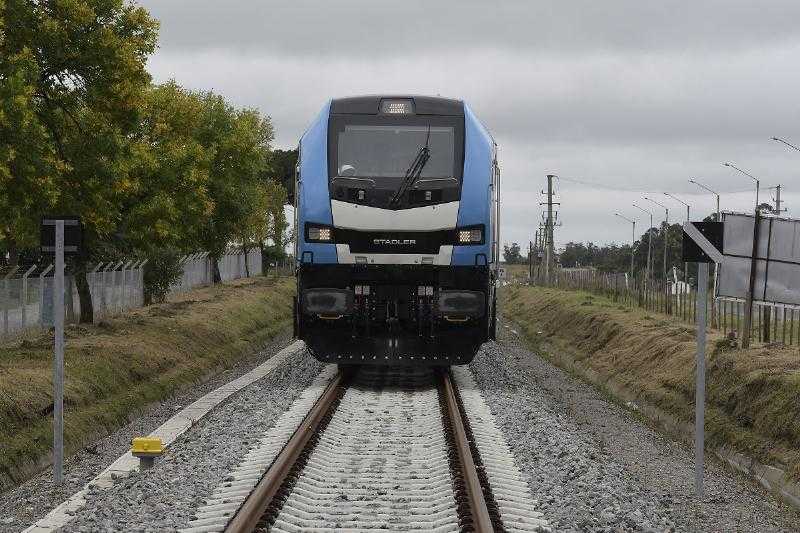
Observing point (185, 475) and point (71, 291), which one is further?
point (71, 291)

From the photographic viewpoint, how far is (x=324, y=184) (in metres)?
17.4

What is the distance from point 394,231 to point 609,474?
687cm

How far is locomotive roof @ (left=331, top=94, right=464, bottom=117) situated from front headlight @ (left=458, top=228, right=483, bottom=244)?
1900 millimetres

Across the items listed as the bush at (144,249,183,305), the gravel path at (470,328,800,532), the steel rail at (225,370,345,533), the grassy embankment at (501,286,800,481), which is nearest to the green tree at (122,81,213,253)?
the bush at (144,249,183,305)

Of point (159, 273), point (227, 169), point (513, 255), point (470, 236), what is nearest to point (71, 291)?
point (159, 273)

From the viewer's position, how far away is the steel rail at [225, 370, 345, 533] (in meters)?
8.55

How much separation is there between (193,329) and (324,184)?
1259cm

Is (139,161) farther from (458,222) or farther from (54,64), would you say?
(458,222)

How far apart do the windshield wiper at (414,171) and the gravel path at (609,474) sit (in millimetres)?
3359

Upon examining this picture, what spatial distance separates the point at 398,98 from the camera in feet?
59.5

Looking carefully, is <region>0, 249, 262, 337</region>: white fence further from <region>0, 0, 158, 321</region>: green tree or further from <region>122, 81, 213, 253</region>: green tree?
<region>122, 81, 213, 253</region>: green tree

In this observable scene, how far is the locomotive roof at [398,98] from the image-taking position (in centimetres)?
1800

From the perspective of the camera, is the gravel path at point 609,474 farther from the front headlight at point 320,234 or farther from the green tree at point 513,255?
the green tree at point 513,255

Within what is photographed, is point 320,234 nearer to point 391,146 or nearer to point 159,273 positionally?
point 391,146
